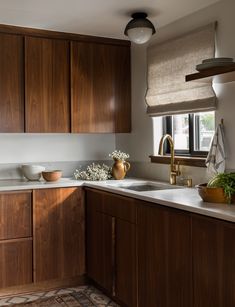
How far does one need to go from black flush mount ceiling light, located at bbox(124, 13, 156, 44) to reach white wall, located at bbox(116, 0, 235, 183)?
0.97 feet

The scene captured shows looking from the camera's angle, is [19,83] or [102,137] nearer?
[19,83]

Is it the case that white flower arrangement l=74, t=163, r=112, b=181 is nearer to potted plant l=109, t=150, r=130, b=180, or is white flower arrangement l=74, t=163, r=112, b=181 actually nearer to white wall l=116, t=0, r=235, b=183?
potted plant l=109, t=150, r=130, b=180

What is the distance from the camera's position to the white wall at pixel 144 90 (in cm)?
271

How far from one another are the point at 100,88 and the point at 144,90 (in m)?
0.41

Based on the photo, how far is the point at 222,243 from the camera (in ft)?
6.31

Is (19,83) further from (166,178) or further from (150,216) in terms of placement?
(150,216)

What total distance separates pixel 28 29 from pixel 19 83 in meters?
0.46

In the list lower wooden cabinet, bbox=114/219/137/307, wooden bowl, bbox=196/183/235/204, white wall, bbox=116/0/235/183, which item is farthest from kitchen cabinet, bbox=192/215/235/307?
white wall, bbox=116/0/235/183

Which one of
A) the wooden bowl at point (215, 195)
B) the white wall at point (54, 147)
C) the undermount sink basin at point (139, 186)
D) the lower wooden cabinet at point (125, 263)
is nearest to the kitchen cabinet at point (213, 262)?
the wooden bowl at point (215, 195)

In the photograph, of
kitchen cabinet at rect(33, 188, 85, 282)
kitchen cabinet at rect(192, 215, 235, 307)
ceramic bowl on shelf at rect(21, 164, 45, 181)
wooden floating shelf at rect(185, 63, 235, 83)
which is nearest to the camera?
kitchen cabinet at rect(192, 215, 235, 307)

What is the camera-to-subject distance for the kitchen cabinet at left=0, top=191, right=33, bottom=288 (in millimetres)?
3104

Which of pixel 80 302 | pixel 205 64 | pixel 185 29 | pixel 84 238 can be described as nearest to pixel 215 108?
pixel 205 64

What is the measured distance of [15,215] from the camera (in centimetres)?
314

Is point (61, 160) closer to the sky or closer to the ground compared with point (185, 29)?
closer to the ground
